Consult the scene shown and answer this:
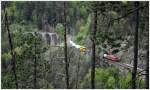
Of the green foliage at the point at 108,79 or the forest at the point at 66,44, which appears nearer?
the forest at the point at 66,44

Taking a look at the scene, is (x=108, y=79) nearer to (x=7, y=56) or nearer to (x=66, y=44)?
(x=66, y=44)

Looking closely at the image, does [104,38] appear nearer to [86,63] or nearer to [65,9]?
[65,9]

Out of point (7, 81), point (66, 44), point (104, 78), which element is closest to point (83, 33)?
point (66, 44)

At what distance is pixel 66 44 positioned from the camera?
731 centimetres

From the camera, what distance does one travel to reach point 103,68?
7.88 metres

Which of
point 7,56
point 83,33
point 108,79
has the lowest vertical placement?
point 108,79

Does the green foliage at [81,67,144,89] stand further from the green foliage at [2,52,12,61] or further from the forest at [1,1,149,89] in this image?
the green foliage at [2,52,12,61]

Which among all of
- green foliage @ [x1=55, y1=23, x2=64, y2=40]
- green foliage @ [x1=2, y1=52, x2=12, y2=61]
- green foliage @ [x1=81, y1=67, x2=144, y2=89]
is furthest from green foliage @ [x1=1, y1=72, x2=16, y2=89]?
green foliage @ [x1=81, y1=67, x2=144, y2=89]

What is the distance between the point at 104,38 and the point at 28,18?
2.26 metres

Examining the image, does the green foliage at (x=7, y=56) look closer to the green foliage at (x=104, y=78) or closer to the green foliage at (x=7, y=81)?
the green foliage at (x=7, y=81)

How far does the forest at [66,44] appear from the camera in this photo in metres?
6.07

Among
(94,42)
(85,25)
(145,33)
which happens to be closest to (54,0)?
(85,25)

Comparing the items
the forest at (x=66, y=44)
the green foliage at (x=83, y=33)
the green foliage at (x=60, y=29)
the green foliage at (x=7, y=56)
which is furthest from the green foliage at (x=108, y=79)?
the green foliage at (x=7, y=56)

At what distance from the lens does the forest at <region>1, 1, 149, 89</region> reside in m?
6.07
